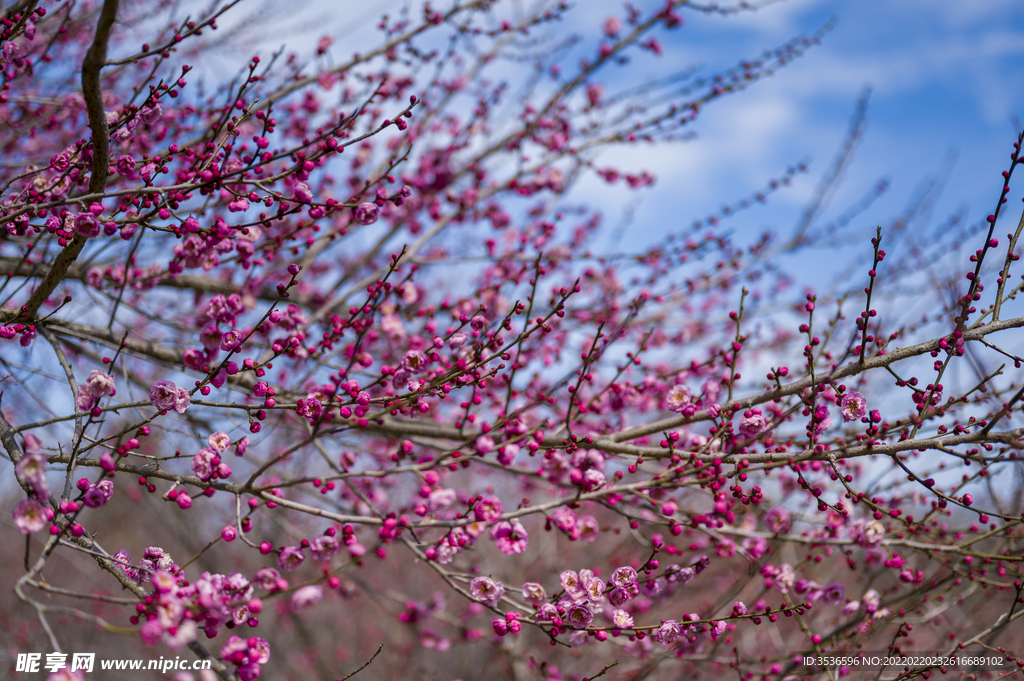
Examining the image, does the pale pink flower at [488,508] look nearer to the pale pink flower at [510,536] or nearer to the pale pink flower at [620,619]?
the pale pink flower at [510,536]

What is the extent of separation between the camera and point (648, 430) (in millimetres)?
3004

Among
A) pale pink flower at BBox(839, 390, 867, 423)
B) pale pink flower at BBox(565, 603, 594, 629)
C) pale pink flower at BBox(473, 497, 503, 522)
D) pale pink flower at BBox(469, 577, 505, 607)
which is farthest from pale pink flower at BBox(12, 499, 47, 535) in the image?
pale pink flower at BBox(839, 390, 867, 423)

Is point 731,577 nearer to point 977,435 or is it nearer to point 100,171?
point 977,435

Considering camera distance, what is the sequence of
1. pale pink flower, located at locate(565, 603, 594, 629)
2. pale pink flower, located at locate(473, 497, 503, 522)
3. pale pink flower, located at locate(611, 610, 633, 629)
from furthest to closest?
pale pink flower, located at locate(611, 610, 633, 629) < pale pink flower, located at locate(565, 603, 594, 629) < pale pink flower, located at locate(473, 497, 503, 522)

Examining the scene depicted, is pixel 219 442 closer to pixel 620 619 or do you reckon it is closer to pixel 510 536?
pixel 510 536

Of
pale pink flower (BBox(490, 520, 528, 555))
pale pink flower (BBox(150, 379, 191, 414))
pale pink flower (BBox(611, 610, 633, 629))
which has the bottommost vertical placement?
pale pink flower (BBox(611, 610, 633, 629))

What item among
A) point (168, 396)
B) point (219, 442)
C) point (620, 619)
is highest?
point (168, 396)

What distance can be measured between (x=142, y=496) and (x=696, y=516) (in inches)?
347

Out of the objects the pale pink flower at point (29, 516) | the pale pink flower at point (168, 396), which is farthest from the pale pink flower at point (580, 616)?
the pale pink flower at point (29, 516)

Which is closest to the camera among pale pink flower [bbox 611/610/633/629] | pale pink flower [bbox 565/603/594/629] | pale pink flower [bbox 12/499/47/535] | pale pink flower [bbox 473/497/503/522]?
pale pink flower [bbox 12/499/47/535]

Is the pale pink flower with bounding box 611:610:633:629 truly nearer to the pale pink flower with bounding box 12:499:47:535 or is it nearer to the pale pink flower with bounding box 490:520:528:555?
the pale pink flower with bounding box 490:520:528:555

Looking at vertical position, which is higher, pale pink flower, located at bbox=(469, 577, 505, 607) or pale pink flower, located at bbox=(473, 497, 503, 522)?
pale pink flower, located at bbox=(473, 497, 503, 522)

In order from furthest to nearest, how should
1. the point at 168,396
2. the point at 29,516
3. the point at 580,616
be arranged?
the point at 580,616 < the point at 168,396 < the point at 29,516

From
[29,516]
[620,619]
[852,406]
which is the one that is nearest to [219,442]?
[29,516]
